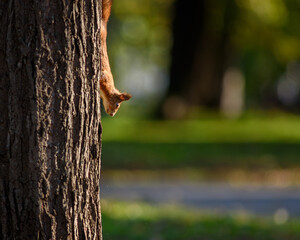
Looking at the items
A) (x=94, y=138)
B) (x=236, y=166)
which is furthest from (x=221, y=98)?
(x=94, y=138)

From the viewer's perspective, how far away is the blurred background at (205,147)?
8898mm

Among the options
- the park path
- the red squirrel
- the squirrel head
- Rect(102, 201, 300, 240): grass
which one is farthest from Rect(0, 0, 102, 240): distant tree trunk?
the park path

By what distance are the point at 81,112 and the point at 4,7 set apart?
0.71 m

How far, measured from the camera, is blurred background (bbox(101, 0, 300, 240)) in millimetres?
8898

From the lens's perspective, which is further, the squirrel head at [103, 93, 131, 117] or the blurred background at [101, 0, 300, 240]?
the blurred background at [101, 0, 300, 240]

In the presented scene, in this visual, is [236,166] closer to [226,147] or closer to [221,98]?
A: [226,147]

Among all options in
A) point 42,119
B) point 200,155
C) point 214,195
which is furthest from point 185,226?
point 200,155

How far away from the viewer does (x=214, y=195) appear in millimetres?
11656

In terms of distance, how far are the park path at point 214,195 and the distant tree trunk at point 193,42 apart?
12.0m

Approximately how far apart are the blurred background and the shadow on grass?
0.07 feet

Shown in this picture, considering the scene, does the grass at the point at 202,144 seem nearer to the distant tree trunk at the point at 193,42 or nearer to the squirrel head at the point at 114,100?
the distant tree trunk at the point at 193,42

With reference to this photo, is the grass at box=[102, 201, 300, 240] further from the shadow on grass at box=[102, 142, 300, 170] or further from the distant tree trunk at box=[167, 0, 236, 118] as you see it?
the distant tree trunk at box=[167, 0, 236, 118]

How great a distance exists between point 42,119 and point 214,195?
7725 millimetres

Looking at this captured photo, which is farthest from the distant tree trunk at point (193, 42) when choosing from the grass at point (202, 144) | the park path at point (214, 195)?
the park path at point (214, 195)
